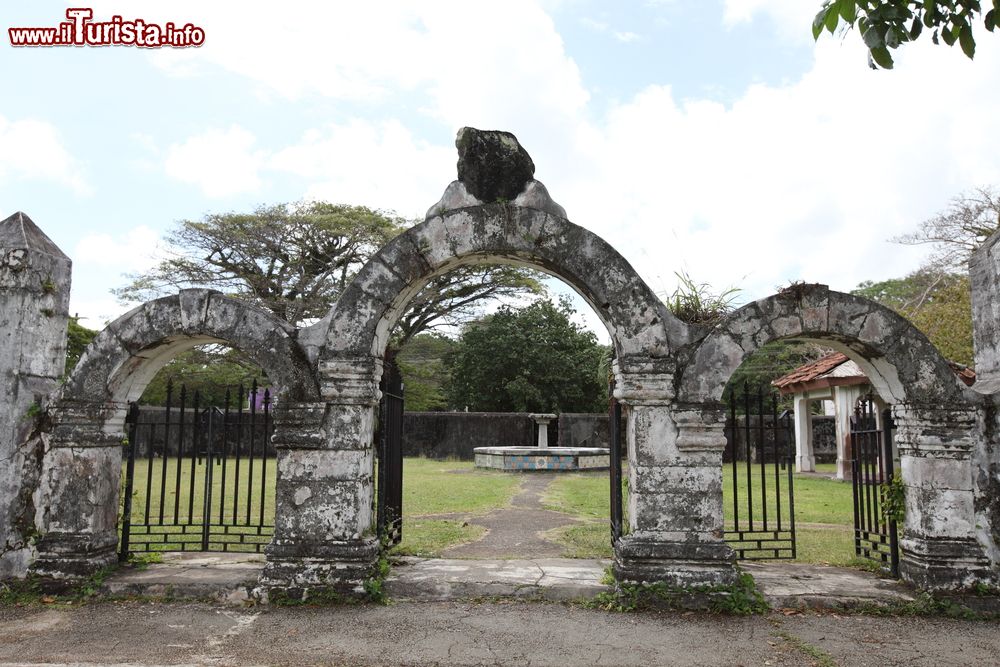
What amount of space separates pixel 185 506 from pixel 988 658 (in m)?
9.55

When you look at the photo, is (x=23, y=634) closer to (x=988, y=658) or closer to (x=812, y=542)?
(x=988, y=658)

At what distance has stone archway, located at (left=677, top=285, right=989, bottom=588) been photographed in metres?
5.01

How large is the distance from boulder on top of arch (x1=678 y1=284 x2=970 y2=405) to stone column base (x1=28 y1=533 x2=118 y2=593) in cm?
462

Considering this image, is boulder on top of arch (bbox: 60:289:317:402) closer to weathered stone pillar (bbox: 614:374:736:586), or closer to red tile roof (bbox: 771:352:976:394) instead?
weathered stone pillar (bbox: 614:374:736:586)

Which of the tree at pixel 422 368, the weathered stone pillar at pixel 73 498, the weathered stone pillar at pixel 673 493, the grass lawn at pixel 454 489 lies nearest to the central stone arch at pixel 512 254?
the weathered stone pillar at pixel 673 493

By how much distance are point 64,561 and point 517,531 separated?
15.2 ft

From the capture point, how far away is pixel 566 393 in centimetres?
Result: 2494

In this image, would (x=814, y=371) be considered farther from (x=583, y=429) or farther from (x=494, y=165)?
(x=494, y=165)

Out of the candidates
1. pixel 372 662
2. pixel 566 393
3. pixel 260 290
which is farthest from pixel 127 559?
pixel 566 393

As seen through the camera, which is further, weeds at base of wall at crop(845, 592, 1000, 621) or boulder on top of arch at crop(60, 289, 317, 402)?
boulder on top of arch at crop(60, 289, 317, 402)

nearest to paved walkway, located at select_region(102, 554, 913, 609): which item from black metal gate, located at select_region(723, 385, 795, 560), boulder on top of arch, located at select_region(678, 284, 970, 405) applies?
black metal gate, located at select_region(723, 385, 795, 560)

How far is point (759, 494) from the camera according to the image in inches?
499

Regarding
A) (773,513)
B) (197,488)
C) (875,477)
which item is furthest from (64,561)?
(773,513)

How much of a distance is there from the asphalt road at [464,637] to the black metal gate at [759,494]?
866 mm
